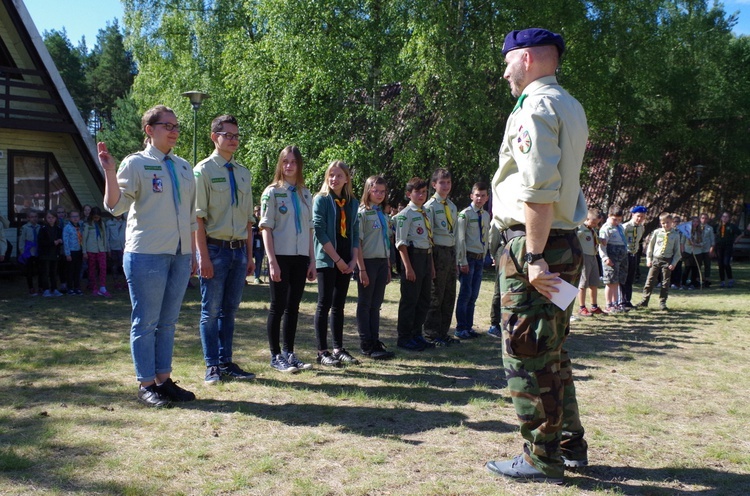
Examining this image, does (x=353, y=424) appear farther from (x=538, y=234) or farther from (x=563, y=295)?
(x=538, y=234)

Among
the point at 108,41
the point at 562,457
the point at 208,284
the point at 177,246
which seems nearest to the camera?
the point at 562,457

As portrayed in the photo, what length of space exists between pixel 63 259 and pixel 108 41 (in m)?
49.4

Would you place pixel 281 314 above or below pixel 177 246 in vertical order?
below

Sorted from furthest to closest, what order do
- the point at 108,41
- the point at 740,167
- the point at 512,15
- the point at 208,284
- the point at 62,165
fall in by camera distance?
the point at 108,41 < the point at 740,167 < the point at 512,15 < the point at 62,165 < the point at 208,284

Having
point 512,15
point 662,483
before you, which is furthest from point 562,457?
point 512,15

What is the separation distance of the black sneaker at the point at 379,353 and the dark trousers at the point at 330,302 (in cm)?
50

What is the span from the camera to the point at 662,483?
369 centimetres

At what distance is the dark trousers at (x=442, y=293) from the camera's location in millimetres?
8211

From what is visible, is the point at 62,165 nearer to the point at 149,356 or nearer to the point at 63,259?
the point at 63,259

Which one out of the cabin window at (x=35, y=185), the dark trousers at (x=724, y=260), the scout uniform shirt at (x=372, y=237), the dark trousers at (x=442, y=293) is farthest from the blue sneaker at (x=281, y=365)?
the dark trousers at (x=724, y=260)

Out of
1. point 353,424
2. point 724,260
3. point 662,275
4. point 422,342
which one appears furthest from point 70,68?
point 353,424

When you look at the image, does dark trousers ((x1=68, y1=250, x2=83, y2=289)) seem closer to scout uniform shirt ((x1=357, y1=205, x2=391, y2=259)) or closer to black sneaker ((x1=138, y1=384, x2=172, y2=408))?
scout uniform shirt ((x1=357, y1=205, x2=391, y2=259))

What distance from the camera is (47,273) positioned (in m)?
13.4

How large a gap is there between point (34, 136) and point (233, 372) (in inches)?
540
